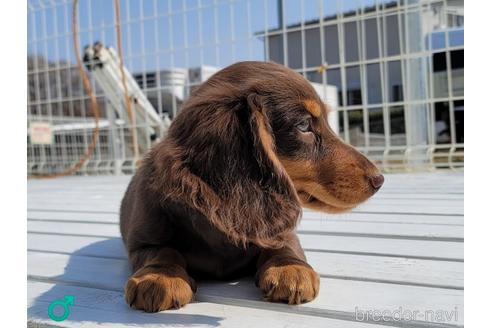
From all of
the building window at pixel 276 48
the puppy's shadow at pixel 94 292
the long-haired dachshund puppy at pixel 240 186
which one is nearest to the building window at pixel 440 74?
the building window at pixel 276 48

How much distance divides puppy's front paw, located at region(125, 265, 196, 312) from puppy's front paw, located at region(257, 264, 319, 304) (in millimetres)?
188

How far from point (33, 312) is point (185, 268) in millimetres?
381

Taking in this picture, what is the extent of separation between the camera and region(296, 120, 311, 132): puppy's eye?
1.33 m

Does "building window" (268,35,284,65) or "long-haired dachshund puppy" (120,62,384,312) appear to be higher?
"building window" (268,35,284,65)

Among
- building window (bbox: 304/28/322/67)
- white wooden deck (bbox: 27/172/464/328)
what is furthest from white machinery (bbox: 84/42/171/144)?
white wooden deck (bbox: 27/172/464/328)

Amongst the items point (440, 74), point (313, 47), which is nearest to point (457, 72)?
point (440, 74)

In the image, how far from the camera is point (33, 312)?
3.84 ft

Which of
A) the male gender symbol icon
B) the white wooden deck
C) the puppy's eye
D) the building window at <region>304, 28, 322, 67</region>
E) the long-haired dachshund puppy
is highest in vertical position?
the building window at <region>304, 28, 322, 67</region>

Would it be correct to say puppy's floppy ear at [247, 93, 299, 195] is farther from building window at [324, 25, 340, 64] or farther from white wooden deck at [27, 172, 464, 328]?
building window at [324, 25, 340, 64]

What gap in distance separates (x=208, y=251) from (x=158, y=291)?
0.77ft

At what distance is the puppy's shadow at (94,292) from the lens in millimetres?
1077

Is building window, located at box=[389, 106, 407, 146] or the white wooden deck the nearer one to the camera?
the white wooden deck

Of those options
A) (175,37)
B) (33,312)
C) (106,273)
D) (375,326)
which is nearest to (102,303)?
(33,312)

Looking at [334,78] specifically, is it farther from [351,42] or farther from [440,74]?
[440,74]
